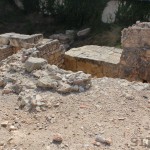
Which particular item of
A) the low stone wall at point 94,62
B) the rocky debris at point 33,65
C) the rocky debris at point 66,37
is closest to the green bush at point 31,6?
the rocky debris at point 66,37

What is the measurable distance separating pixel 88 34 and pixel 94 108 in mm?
10801

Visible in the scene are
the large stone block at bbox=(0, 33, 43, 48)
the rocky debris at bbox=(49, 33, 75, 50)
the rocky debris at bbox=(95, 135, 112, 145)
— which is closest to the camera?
Answer: the rocky debris at bbox=(95, 135, 112, 145)

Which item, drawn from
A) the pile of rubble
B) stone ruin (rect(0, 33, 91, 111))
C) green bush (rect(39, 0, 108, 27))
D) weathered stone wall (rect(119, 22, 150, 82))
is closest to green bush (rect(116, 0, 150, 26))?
green bush (rect(39, 0, 108, 27))

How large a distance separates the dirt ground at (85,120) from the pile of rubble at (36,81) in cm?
12

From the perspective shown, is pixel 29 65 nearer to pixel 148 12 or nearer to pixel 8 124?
pixel 8 124

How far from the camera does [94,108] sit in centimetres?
461

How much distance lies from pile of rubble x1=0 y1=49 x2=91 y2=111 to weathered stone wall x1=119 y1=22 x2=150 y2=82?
8.22 ft

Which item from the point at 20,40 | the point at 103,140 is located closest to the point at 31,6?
the point at 20,40

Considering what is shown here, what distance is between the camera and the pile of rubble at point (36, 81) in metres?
4.84

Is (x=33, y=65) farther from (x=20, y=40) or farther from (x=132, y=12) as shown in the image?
(x=132, y=12)

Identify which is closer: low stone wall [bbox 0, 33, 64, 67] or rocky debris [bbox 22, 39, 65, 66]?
rocky debris [bbox 22, 39, 65, 66]

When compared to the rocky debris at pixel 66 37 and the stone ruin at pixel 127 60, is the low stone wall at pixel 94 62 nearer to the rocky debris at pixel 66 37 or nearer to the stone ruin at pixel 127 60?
the stone ruin at pixel 127 60

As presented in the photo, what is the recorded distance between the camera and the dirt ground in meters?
3.86

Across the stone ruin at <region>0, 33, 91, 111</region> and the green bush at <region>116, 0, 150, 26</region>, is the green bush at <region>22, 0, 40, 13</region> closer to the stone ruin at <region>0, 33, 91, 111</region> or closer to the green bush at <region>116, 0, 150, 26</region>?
the green bush at <region>116, 0, 150, 26</region>
